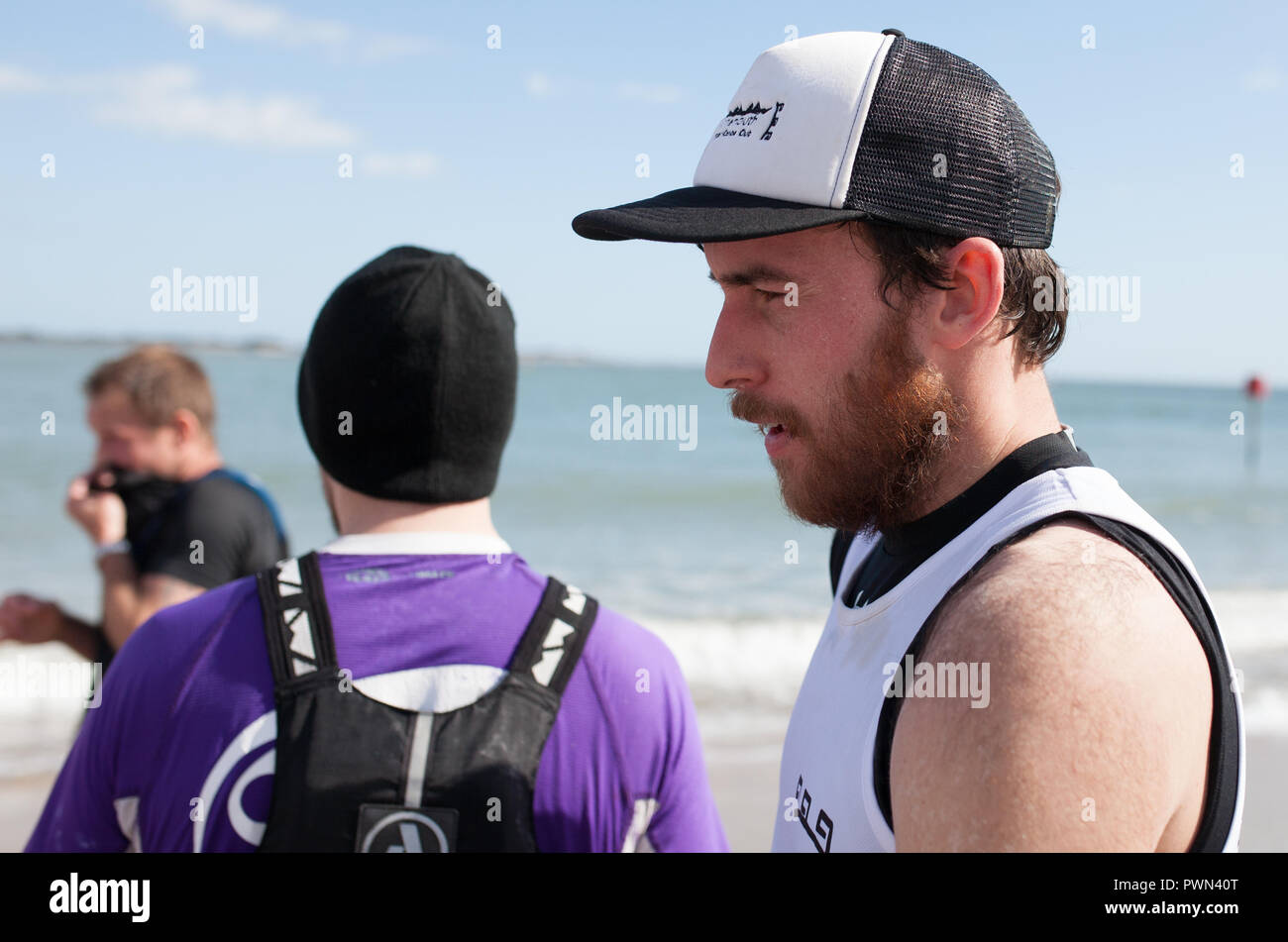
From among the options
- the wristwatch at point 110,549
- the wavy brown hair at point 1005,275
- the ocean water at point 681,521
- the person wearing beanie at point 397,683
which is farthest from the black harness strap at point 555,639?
the ocean water at point 681,521

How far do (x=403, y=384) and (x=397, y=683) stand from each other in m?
0.55

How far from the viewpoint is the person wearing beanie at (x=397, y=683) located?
1576 mm

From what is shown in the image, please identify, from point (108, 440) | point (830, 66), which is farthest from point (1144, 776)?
point (108, 440)

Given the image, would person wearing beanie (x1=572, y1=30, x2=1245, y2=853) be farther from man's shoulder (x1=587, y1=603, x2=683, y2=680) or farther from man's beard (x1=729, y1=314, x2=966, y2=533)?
man's shoulder (x1=587, y1=603, x2=683, y2=680)

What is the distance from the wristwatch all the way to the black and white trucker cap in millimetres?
2956

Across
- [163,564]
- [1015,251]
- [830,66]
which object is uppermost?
[830,66]

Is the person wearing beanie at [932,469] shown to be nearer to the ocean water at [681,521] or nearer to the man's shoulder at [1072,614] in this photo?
the man's shoulder at [1072,614]

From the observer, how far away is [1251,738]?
702cm

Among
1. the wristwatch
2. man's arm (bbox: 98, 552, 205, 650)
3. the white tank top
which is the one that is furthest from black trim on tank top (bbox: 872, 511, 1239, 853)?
the wristwatch

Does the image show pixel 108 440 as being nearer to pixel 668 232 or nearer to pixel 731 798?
pixel 668 232
